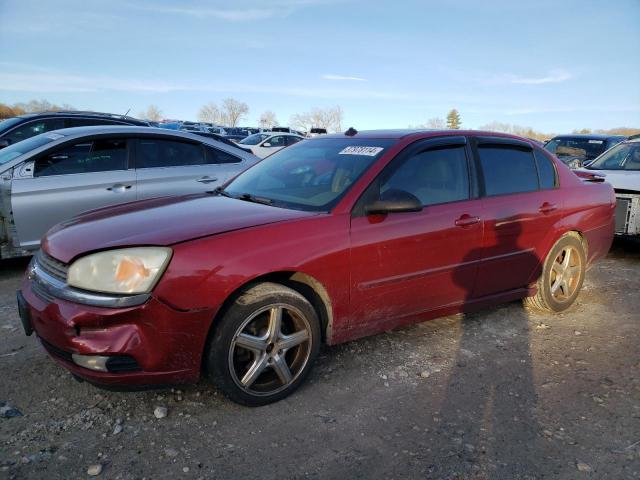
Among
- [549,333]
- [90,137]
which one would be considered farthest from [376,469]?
[90,137]

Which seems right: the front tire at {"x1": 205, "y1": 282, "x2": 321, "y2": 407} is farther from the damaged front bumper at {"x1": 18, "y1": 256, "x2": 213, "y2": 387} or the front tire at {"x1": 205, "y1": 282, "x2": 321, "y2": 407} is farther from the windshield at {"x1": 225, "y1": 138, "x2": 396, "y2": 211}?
the windshield at {"x1": 225, "y1": 138, "x2": 396, "y2": 211}

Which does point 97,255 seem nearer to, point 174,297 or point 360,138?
point 174,297

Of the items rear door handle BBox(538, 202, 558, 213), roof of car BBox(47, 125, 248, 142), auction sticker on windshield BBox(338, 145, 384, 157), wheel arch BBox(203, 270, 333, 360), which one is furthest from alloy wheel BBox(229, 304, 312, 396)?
roof of car BBox(47, 125, 248, 142)

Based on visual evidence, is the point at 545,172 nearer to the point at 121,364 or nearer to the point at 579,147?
the point at 121,364

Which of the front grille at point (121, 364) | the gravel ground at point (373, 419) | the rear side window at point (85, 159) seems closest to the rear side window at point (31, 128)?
the rear side window at point (85, 159)

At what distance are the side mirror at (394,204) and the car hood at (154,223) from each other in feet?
1.36

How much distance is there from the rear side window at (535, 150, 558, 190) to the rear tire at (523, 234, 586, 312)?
0.49 m

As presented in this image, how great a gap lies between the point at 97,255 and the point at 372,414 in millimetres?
1693

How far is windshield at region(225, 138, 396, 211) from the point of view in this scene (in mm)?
3146

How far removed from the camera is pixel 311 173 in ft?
11.4

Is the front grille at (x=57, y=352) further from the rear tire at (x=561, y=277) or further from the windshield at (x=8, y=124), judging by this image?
the windshield at (x=8, y=124)

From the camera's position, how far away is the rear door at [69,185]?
483cm

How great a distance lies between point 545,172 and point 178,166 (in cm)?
401

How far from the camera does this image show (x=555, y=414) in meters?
2.74
